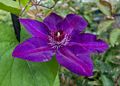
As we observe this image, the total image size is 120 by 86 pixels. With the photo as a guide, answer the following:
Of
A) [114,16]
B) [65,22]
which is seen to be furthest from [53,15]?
[114,16]

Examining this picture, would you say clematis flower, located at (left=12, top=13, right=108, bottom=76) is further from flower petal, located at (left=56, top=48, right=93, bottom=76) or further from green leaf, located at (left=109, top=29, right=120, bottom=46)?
green leaf, located at (left=109, top=29, right=120, bottom=46)

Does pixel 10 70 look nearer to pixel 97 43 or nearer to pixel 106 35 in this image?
pixel 97 43

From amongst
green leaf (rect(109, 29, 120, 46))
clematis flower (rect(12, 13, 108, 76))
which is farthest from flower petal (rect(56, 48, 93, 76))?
green leaf (rect(109, 29, 120, 46))

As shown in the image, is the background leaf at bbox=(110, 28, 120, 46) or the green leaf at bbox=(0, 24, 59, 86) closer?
the green leaf at bbox=(0, 24, 59, 86)

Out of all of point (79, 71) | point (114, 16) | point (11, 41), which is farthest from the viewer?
point (114, 16)

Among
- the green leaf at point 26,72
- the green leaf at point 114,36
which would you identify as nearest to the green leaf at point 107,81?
the green leaf at point 114,36

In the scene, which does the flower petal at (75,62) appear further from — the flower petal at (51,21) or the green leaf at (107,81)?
the green leaf at (107,81)
